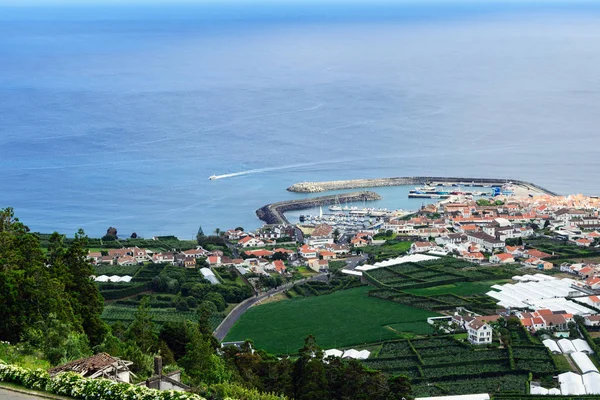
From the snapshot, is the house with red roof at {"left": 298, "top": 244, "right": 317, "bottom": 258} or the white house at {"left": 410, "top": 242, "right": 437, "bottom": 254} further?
the white house at {"left": 410, "top": 242, "right": 437, "bottom": 254}

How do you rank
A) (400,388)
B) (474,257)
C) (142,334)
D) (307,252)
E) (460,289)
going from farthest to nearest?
(307,252)
(474,257)
(460,289)
(142,334)
(400,388)

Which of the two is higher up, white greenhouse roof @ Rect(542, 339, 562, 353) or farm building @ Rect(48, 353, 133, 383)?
farm building @ Rect(48, 353, 133, 383)

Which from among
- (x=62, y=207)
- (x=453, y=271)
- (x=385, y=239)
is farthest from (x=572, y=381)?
(x=62, y=207)

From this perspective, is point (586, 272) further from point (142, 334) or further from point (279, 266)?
point (142, 334)

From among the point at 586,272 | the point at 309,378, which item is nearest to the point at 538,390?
the point at 309,378

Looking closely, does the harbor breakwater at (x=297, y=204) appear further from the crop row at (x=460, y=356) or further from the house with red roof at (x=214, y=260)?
the crop row at (x=460, y=356)

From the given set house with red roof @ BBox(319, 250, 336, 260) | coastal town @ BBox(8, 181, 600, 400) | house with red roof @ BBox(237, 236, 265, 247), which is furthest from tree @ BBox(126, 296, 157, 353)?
house with red roof @ BBox(237, 236, 265, 247)

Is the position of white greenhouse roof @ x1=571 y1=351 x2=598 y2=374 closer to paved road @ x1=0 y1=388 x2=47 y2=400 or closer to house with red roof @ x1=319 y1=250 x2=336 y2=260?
house with red roof @ x1=319 y1=250 x2=336 y2=260
